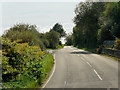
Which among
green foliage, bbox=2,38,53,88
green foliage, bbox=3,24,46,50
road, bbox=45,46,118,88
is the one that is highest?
green foliage, bbox=3,24,46,50

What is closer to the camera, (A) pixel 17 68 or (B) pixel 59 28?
(A) pixel 17 68

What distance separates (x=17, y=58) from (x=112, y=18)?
120 ft

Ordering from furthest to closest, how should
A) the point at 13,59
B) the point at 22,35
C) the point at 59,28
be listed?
the point at 59,28, the point at 22,35, the point at 13,59

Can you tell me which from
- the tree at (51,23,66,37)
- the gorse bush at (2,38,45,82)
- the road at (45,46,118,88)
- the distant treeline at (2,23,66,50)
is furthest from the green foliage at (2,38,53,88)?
the tree at (51,23,66,37)

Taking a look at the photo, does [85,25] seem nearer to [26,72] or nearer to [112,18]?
[112,18]

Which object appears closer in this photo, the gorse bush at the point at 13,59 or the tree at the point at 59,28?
the gorse bush at the point at 13,59

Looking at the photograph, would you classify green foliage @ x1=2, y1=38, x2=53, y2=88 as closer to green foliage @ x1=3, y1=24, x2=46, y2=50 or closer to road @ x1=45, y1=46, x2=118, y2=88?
road @ x1=45, y1=46, x2=118, y2=88

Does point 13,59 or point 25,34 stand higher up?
point 25,34

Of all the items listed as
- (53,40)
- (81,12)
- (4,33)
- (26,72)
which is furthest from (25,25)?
(53,40)

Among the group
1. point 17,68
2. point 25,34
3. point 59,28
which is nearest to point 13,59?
point 17,68

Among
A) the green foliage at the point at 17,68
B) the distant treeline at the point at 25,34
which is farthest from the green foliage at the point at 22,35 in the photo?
the green foliage at the point at 17,68

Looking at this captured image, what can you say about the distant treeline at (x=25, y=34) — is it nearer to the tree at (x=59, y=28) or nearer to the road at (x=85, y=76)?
the road at (x=85, y=76)

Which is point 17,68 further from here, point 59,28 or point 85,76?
point 59,28

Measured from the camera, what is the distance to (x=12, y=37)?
20344 millimetres
